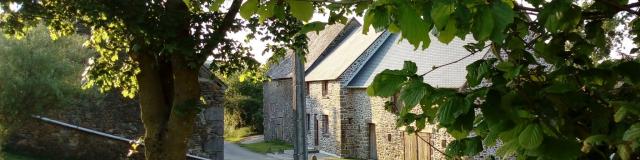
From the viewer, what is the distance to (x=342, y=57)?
34.2 m

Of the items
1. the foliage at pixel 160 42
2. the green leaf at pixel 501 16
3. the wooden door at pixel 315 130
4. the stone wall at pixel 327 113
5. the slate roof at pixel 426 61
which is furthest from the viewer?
the wooden door at pixel 315 130

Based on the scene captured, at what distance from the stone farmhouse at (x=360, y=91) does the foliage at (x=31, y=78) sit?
9354mm

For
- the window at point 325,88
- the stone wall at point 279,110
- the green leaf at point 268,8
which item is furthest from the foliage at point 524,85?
the stone wall at point 279,110

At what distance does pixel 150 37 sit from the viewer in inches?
304

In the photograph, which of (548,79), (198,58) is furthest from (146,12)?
(548,79)

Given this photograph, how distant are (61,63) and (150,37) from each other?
29.7 ft

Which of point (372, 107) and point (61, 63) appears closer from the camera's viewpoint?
point (61, 63)

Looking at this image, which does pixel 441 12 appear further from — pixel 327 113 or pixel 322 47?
pixel 322 47

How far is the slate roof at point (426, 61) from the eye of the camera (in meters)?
24.0

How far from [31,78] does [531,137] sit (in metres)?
14.8

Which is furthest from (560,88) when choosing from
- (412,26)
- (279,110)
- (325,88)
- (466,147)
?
(279,110)

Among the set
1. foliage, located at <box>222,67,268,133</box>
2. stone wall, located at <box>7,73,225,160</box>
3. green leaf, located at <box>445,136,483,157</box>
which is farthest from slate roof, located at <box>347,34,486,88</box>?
green leaf, located at <box>445,136,483,157</box>

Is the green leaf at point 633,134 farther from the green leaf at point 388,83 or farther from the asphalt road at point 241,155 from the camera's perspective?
the asphalt road at point 241,155

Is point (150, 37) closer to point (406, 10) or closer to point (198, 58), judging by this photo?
point (198, 58)
